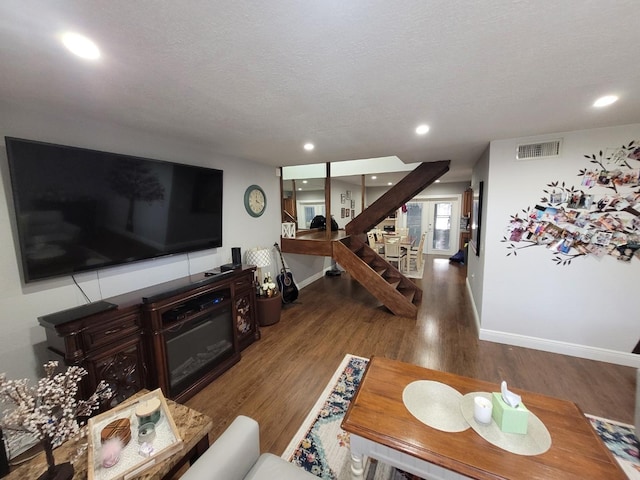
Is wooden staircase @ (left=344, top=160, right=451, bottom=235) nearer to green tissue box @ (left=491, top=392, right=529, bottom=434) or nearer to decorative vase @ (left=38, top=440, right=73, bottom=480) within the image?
green tissue box @ (left=491, top=392, right=529, bottom=434)

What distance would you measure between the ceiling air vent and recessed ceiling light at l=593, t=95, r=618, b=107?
0.74 metres

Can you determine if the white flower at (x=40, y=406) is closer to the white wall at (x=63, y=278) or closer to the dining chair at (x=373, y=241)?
the white wall at (x=63, y=278)

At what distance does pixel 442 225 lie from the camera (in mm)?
8133

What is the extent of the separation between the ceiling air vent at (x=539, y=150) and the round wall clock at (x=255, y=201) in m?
3.27

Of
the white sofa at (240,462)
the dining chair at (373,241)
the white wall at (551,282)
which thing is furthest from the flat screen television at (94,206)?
the dining chair at (373,241)

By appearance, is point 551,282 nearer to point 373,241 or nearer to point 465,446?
point 465,446

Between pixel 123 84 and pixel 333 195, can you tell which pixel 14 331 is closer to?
pixel 123 84

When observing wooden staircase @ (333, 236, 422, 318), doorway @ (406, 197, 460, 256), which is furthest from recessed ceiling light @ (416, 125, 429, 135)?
doorway @ (406, 197, 460, 256)

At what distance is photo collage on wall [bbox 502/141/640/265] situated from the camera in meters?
2.42

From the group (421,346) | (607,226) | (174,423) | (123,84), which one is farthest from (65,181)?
(607,226)

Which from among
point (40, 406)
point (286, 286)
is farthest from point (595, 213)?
point (40, 406)

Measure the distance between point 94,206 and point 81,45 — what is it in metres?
1.16

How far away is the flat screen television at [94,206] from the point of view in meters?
1.63

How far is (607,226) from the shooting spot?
8.23 ft
